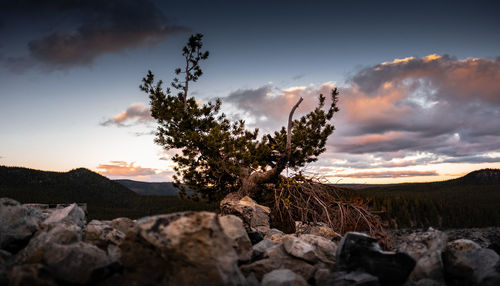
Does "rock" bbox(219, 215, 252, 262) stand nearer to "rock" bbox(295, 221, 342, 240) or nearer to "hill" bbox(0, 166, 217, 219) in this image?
"rock" bbox(295, 221, 342, 240)

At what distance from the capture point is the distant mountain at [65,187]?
142m

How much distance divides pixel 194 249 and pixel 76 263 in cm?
174

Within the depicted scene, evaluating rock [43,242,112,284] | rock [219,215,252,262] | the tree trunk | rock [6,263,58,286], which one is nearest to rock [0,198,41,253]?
rock [43,242,112,284]

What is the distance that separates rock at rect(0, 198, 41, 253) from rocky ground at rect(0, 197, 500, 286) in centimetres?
1

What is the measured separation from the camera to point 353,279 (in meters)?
4.18

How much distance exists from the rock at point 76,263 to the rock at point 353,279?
3.43m

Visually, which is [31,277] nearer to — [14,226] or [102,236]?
[102,236]

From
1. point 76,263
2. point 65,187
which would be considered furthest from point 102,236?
point 65,187

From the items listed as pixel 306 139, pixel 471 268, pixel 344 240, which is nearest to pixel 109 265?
pixel 344 240

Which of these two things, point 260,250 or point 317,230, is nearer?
point 260,250

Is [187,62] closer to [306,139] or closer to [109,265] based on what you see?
[306,139]

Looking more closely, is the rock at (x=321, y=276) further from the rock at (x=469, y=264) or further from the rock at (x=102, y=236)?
the rock at (x=102, y=236)

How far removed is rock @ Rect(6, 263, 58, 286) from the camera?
3357 mm

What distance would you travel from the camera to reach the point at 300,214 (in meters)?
12.2
